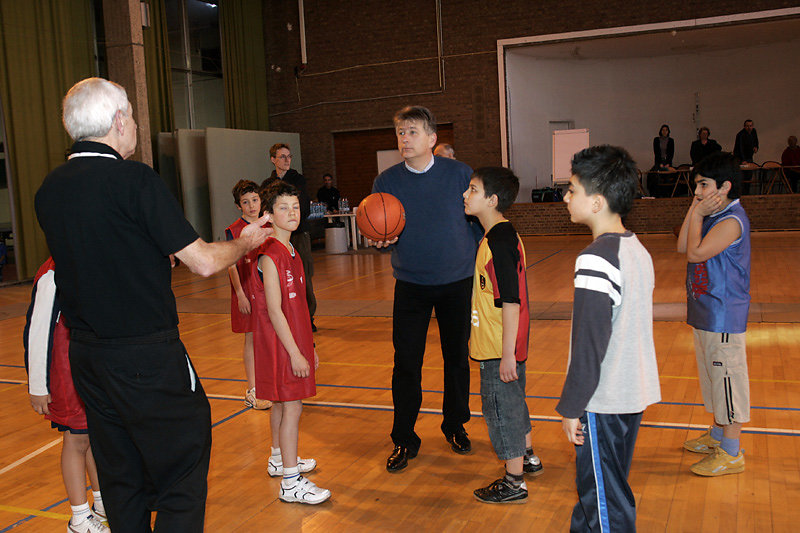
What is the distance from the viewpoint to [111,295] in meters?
1.83

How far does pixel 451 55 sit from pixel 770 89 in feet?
24.4

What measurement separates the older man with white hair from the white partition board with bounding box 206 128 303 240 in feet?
34.0

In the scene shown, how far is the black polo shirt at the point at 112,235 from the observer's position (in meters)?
1.79

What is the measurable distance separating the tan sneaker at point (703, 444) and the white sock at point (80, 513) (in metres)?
2.58

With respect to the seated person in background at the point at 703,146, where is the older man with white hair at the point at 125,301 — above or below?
below

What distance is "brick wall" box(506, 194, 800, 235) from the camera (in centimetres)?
1259

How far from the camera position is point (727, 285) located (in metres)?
2.86

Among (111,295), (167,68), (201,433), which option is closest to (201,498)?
(201,433)

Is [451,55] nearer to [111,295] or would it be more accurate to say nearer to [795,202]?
[795,202]

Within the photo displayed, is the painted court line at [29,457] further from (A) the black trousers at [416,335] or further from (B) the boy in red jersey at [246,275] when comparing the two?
(A) the black trousers at [416,335]

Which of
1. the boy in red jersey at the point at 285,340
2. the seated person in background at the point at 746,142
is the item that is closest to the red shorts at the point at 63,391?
the boy in red jersey at the point at 285,340

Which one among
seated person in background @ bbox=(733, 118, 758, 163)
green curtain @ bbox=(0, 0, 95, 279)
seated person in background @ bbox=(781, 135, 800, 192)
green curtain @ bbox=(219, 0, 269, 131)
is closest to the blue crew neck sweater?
green curtain @ bbox=(0, 0, 95, 279)

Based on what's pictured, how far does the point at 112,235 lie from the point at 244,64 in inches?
567

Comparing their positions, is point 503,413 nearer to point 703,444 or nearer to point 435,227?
point 435,227
